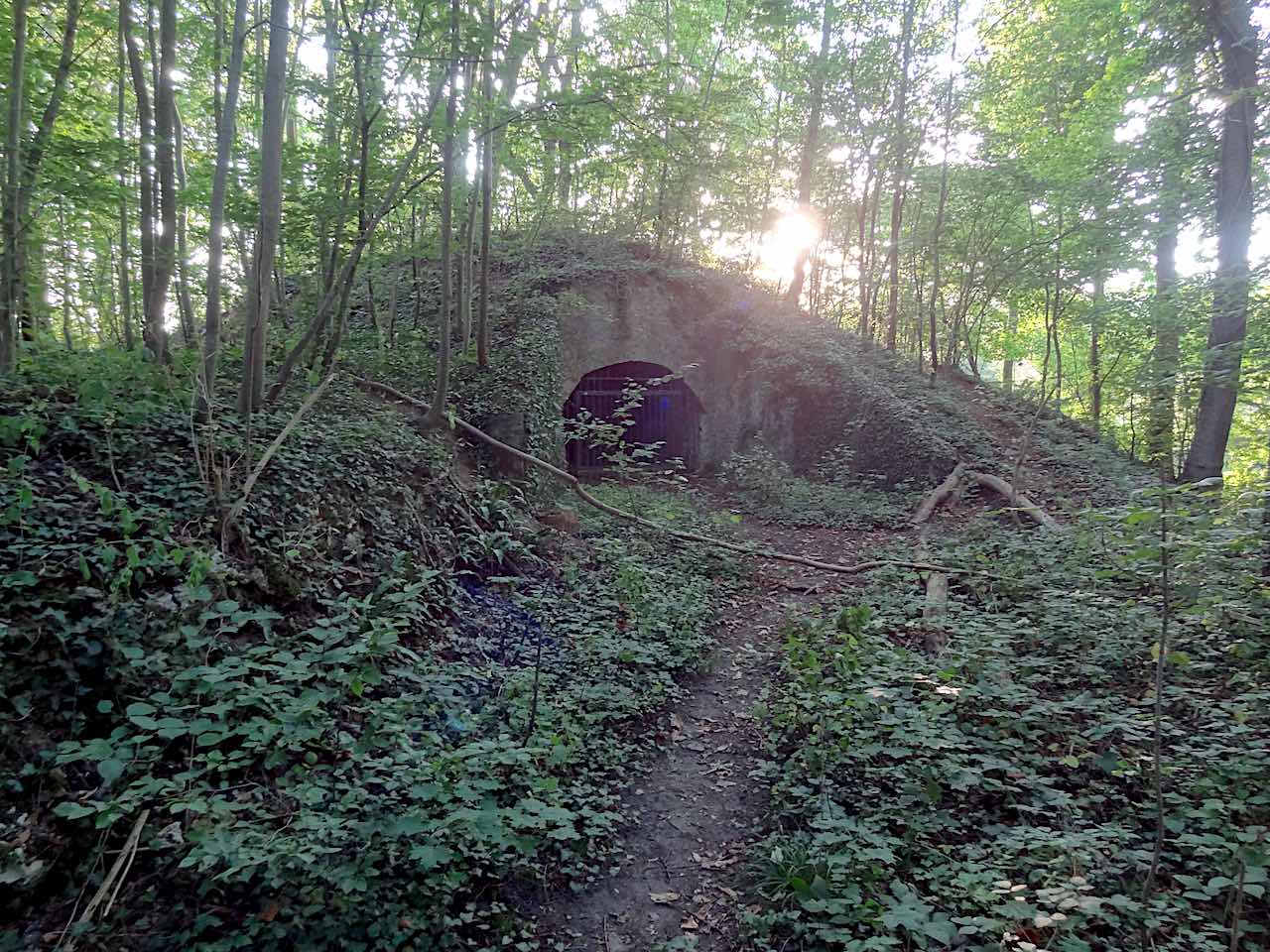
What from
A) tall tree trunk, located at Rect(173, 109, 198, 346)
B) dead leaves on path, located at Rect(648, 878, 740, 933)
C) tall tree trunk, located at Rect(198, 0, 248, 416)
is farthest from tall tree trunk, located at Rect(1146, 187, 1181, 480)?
tall tree trunk, located at Rect(173, 109, 198, 346)

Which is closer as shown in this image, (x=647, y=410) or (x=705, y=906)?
(x=705, y=906)

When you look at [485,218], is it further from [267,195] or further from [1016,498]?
[1016,498]

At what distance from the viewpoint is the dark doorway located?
47.4 feet

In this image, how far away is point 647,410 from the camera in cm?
1510

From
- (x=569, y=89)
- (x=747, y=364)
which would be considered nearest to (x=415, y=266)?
(x=569, y=89)

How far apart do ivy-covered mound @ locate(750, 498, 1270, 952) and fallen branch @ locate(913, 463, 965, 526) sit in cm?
439

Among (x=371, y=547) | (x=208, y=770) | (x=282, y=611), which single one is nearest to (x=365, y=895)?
(x=208, y=770)

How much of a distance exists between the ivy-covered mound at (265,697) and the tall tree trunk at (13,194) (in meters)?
0.37

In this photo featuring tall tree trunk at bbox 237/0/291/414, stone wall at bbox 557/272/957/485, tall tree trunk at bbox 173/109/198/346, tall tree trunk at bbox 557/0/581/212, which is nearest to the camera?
tall tree trunk at bbox 237/0/291/414

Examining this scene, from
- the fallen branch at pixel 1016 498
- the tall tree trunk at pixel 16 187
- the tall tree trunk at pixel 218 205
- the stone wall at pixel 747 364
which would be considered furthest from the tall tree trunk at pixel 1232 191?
the tall tree trunk at pixel 16 187

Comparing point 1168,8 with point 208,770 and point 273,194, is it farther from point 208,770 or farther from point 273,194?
point 208,770

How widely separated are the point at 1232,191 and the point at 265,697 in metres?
12.6

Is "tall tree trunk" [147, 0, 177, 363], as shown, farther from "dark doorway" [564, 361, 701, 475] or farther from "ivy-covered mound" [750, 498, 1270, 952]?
"dark doorway" [564, 361, 701, 475]

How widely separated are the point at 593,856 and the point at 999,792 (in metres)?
2.24
